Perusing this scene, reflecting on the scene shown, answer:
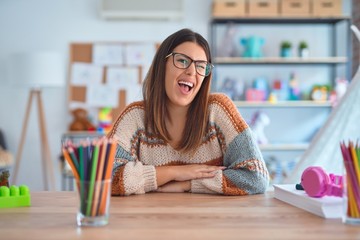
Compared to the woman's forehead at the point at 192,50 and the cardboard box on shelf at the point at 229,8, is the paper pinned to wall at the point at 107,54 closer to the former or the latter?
the cardboard box on shelf at the point at 229,8

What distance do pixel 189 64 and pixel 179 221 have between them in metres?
0.77

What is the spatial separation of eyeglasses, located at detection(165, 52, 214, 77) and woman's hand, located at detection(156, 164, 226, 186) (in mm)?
316

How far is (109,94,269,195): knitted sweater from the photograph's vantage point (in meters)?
1.66

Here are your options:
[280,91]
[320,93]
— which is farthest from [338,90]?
[280,91]

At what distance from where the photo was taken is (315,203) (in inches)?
48.4

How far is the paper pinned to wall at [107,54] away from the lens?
16.5ft

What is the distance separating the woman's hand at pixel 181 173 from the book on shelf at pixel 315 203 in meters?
0.33

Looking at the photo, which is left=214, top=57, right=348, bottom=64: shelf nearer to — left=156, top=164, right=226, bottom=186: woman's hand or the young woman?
the young woman

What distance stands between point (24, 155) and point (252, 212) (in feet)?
13.3

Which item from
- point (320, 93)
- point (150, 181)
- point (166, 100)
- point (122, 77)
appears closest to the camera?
point (150, 181)

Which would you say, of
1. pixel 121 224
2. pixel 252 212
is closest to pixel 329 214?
pixel 252 212

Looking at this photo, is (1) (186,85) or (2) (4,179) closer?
(2) (4,179)

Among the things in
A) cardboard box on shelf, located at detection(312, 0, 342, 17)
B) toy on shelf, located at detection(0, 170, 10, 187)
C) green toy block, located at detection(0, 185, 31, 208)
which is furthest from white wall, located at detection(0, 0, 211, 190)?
green toy block, located at detection(0, 185, 31, 208)

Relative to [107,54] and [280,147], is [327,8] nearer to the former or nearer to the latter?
[280,147]
